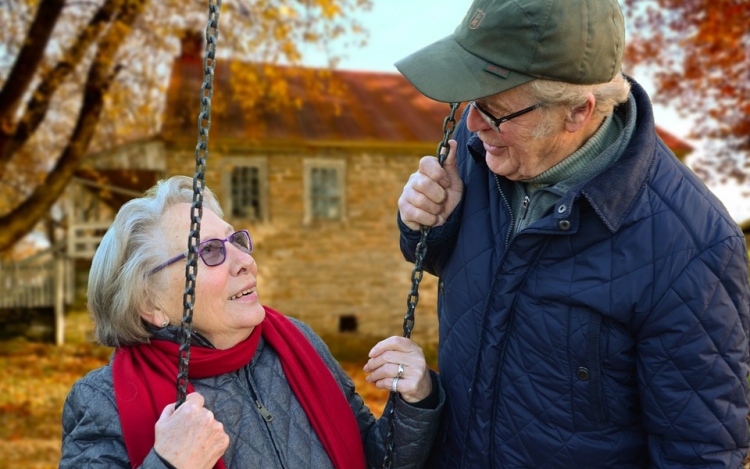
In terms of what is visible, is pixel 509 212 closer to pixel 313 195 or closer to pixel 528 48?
pixel 528 48

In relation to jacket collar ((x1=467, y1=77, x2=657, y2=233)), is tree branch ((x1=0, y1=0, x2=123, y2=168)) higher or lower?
higher

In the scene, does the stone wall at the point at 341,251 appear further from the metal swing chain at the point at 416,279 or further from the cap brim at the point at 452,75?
the cap brim at the point at 452,75

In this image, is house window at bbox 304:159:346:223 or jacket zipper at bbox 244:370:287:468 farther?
house window at bbox 304:159:346:223

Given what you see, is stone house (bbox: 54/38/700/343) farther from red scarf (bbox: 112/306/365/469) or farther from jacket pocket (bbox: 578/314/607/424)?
jacket pocket (bbox: 578/314/607/424)

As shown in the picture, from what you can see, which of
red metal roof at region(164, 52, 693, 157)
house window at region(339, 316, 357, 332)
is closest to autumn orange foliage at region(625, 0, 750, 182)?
red metal roof at region(164, 52, 693, 157)

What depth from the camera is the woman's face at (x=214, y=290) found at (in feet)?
7.11

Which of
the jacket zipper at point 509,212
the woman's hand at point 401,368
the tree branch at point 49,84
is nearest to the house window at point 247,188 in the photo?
the tree branch at point 49,84

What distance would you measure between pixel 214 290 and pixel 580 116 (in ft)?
4.02

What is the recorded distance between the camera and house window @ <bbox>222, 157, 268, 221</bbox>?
48.2 ft

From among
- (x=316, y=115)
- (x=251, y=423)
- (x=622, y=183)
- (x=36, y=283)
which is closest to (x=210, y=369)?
(x=251, y=423)

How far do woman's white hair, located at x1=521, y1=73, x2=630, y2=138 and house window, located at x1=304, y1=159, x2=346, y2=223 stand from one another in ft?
43.6

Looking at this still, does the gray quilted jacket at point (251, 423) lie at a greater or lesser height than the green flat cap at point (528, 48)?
lesser

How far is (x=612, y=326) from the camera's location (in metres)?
1.81

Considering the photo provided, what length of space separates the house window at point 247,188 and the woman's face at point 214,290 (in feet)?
41.3
